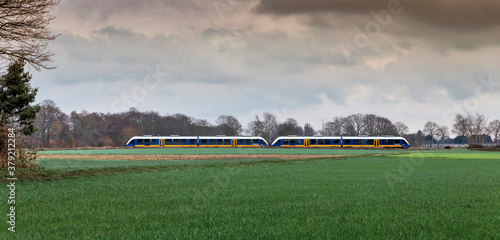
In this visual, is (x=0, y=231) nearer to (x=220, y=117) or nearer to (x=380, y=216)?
(x=380, y=216)

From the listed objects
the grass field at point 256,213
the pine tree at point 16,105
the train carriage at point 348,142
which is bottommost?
the grass field at point 256,213

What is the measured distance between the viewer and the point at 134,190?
15148 mm

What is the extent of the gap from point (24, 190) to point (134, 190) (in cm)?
404

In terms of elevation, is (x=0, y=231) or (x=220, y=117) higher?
(x=220, y=117)

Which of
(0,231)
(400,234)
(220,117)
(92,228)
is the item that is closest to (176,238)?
(92,228)

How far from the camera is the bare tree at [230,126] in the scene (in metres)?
145

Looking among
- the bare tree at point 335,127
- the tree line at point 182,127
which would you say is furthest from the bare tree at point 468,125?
the bare tree at point 335,127

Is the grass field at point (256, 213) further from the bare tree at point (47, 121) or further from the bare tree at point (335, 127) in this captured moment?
the bare tree at point (335, 127)

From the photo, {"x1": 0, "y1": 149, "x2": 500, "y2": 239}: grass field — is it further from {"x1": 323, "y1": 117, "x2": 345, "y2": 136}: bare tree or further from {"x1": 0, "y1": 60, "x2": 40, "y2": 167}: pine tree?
{"x1": 323, "y1": 117, "x2": 345, "y2": 136}: bare tree

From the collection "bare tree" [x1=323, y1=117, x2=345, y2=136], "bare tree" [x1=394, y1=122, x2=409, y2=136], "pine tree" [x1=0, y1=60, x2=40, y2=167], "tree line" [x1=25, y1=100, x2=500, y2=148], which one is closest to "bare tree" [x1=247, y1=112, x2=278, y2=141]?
"tree line" [x1=25, y1=100, x2=500, y2=148]

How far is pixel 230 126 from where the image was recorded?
149m

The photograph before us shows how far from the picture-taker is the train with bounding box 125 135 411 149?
10156 centimetres

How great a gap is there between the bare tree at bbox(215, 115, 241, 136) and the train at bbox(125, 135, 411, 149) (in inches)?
1412

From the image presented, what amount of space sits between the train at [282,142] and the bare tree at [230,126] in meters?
35.9
